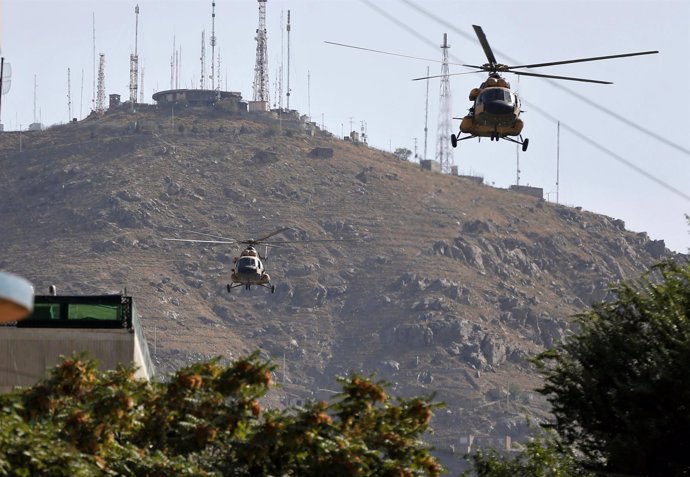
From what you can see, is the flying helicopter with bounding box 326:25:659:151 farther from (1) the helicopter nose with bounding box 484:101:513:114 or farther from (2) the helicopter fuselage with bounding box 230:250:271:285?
(2) the helicopter fuselage with bounding box 230:250:271:285

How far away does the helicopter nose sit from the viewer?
4872cm

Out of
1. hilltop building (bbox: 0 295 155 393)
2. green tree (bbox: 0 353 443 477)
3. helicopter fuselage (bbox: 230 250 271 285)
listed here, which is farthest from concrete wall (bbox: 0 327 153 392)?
helicopter fuselage (bbox: 230 250 271 285)

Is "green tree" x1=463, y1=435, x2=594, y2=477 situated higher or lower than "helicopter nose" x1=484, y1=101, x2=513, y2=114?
lower

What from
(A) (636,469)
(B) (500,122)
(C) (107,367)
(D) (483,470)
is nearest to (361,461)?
(A) (636,469)

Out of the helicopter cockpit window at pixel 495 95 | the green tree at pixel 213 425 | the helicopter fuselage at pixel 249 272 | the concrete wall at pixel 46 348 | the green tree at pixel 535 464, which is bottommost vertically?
the green tree at pixel 535 464

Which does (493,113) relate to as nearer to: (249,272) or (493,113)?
(493,113)

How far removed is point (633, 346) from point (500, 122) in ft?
39.1

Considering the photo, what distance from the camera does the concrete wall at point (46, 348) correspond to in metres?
42.0

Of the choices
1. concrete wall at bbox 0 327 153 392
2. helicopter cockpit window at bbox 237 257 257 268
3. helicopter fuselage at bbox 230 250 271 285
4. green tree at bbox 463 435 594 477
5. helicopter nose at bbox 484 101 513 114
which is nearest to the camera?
concrete wall at bbox 0 327 153 392

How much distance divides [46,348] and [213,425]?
12.4m

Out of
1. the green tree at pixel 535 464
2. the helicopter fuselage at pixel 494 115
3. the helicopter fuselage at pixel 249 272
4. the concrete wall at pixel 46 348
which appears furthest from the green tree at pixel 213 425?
the helicopter fuselage at pixel 249 272

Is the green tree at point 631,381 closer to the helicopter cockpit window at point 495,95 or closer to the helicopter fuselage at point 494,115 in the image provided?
the helicopter fuselage at point 494,115

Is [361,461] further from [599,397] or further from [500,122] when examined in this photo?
[500,122]

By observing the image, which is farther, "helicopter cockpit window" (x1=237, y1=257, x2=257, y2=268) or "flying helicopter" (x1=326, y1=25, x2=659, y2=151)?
"helicopter cockpit window" (x1=237, y1=257, x2=257, y2=268)
